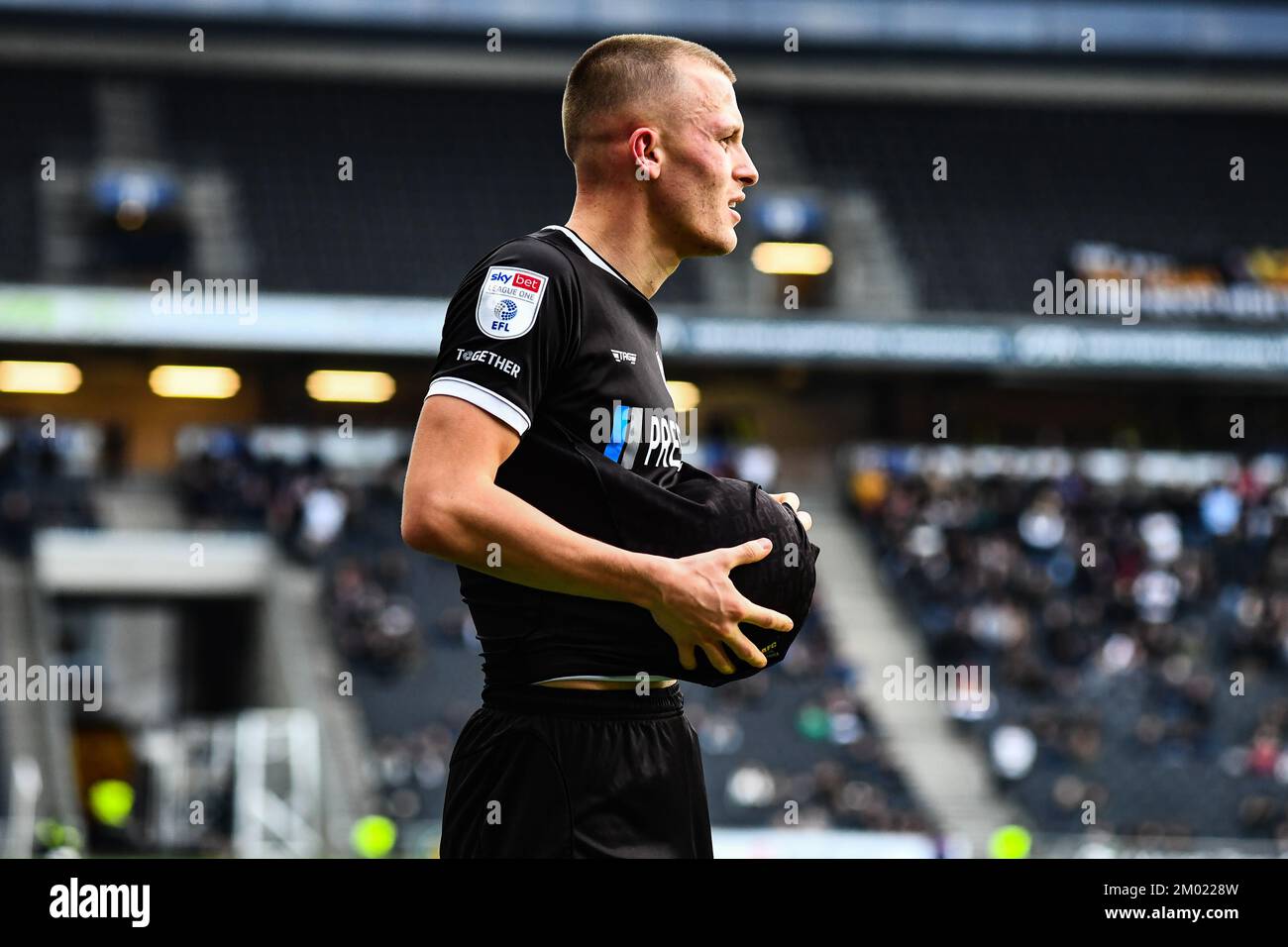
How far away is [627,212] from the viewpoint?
2.98 meters

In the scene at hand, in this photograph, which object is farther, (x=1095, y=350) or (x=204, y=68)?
(x=204, y=68)

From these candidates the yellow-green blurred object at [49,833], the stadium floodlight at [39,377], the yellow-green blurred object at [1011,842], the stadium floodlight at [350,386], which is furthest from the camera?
the stadium floodlight at [350,386]

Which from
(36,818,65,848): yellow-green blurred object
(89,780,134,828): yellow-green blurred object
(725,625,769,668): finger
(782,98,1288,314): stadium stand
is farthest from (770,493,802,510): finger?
(782,98,1288,314): stadium stand

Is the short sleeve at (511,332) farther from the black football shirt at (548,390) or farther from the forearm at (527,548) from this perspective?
the forearm at (527,548)

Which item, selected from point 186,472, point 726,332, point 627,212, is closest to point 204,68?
point 186,472

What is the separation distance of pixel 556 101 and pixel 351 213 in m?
4.12

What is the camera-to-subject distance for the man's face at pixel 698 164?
2.94 metres

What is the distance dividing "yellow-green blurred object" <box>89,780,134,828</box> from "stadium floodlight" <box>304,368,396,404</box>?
7433 millimetres

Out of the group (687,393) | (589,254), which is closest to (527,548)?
(589,254)

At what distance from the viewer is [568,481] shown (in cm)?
276

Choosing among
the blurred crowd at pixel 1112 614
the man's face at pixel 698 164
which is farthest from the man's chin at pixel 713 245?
the blurred crowd at pixel 1112 614

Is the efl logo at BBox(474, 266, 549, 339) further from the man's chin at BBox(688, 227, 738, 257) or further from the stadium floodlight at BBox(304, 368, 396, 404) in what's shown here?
the stadium floodlight at BBox(304, 368, 396, 404)

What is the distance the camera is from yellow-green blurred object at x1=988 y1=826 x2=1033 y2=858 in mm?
16844

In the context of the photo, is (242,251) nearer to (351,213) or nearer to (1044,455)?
(351,213)
